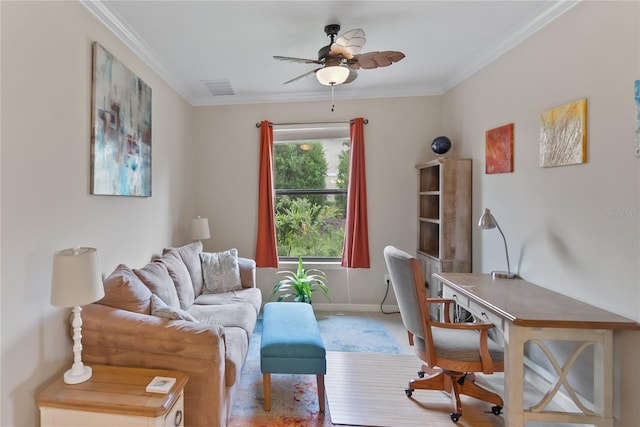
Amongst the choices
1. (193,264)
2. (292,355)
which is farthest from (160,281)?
(292,355)

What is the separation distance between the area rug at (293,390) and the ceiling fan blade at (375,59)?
2.51 metres

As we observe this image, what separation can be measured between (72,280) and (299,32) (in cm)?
226

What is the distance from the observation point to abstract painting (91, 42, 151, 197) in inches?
76.1

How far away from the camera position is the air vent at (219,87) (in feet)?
10.6

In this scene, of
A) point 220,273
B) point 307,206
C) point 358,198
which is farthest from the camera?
point 307,206

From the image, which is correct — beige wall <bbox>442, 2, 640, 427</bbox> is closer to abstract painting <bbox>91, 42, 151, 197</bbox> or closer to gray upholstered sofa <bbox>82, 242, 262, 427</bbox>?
gray upholstered sofa <bbox>82, 242, 262, 427</bbox>

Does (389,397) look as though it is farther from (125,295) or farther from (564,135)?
(564,135)

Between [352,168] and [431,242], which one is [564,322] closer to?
[431,242]

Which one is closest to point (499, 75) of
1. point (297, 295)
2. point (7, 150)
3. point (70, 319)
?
point (297, 295)

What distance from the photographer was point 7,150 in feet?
4.47

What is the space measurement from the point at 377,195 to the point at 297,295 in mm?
1585

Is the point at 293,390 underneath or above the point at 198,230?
underneath

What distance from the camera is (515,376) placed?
155 centimetres

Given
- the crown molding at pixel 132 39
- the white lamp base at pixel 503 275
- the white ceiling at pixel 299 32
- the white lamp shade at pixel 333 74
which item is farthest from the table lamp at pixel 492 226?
the crown molding at pixel 132 39
